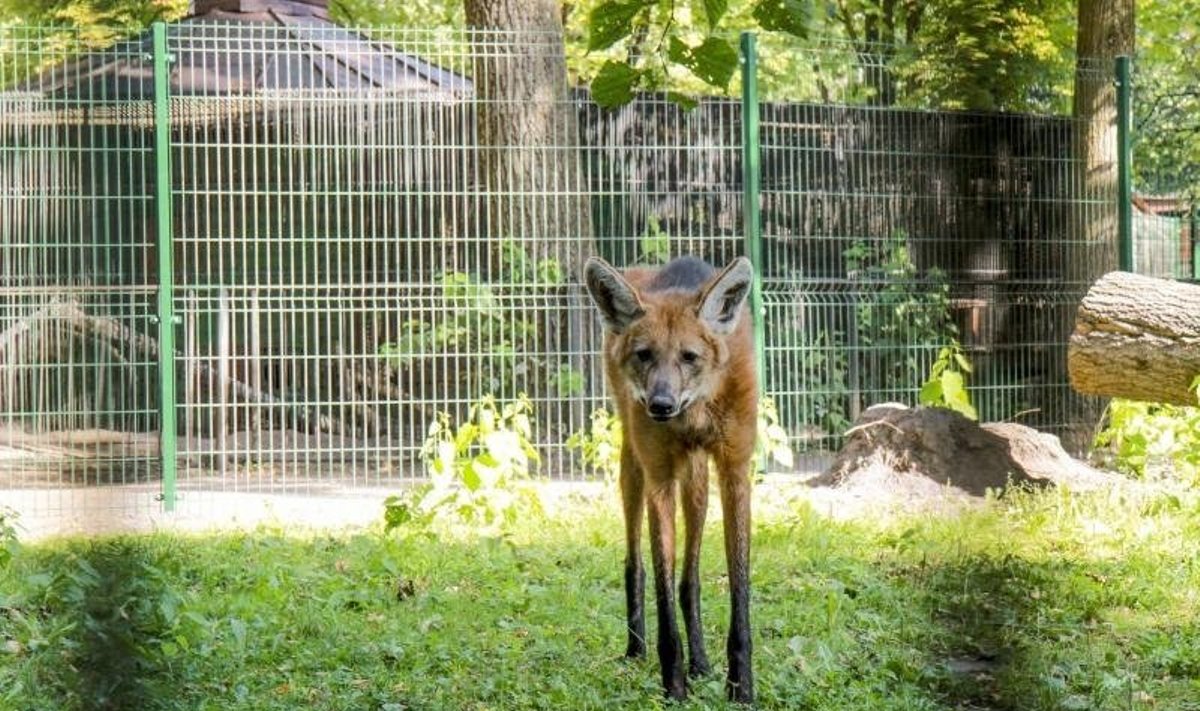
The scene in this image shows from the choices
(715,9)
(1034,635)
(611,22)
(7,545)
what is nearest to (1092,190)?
(7,545)

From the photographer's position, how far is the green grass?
13.3 ft

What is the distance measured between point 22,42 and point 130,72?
56 centimetres

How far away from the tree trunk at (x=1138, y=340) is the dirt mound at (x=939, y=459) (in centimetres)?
46

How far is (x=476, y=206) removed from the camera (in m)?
8.87

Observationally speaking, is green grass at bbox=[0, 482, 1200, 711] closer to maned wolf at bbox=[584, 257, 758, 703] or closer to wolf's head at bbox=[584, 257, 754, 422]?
maned wolf at bbox=[584, 257, 758, 703]

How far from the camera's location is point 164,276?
8.39m

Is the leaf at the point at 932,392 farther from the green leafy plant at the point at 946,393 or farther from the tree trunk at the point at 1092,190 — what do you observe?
the tree trunk at the point at 1092,190

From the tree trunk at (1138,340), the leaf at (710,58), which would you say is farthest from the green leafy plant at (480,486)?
the leaf at (710,58)

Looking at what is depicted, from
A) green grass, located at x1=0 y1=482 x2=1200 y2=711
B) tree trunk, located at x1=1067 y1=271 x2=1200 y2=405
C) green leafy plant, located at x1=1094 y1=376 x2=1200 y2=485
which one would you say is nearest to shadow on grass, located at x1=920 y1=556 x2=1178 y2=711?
green grass, located at x1=0 y1=482 x2=1200 y2=711

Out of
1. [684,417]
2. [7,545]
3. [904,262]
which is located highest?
[904,262]

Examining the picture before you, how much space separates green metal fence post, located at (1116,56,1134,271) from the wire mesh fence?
0.81 m

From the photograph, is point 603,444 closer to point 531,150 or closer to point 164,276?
point 531,150

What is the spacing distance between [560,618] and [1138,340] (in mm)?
3537

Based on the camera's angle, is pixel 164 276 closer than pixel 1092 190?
Yes
